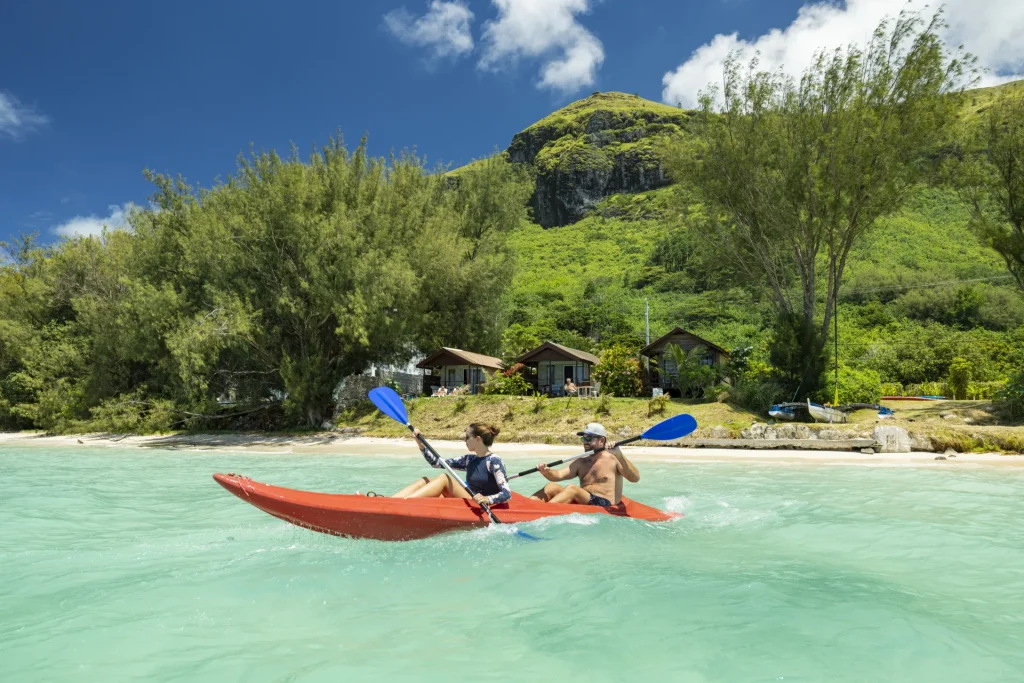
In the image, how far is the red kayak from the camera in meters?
5.61

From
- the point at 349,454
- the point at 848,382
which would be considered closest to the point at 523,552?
the point at 349,454

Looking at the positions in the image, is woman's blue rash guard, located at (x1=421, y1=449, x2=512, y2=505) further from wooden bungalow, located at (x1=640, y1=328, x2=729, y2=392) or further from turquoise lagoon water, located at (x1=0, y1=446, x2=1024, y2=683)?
wooden bungalow, located at (x1=640, y1=328, x2=729, y2=392)

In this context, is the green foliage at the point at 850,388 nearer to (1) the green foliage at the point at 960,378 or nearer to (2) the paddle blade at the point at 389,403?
(1) the green foliage at the point at 960,378

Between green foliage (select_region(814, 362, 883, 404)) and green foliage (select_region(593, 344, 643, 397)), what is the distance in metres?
6.32

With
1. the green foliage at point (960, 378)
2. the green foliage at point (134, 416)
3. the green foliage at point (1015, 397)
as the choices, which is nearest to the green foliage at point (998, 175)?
the green foliage at point (1015, 397)

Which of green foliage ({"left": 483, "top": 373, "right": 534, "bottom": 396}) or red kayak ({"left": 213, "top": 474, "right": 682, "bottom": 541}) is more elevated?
green foliage ({"left": 483, "top": 373, "right": 534, "bottom": 396})

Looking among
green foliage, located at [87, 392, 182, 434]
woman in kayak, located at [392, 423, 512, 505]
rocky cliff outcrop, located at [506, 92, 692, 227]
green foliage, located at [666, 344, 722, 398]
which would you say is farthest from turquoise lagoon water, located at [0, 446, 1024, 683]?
rocky cliff outcrop, located at [506, 92, 692, 227]

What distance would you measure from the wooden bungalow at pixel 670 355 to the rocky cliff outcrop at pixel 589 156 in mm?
59285

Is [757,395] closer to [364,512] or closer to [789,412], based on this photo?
[789,412]

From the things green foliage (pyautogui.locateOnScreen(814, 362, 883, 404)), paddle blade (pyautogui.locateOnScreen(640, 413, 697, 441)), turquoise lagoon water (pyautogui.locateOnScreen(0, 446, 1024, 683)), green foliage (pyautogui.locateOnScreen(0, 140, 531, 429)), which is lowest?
turquoise lagoon water (pyautogui.locateOnScreen(0, 446, 1024, 683))

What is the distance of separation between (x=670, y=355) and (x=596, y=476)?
1949cm

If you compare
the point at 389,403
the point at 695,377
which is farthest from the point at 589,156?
the point at 389,403

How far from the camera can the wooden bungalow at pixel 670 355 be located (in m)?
26.1

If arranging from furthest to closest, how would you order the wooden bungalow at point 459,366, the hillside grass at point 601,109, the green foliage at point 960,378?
the hillside grass at point 601,109, the wooden bungalow at point 459,366, the green foliage at point 960,378
